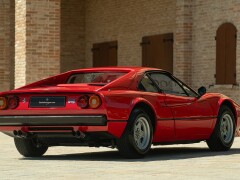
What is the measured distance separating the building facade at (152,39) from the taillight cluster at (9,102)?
28.4ft

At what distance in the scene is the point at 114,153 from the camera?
1216 centimetres

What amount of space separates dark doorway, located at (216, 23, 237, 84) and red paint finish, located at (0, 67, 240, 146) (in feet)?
25.2

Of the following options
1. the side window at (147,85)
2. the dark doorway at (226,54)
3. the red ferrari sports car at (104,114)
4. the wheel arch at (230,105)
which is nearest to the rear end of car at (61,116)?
the red ferrari sports car at (104,114)

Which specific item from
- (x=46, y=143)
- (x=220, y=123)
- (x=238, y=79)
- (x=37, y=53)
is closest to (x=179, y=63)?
(x=238, y=79)

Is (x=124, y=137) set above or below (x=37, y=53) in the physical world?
below

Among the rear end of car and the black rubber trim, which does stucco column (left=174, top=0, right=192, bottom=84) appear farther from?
the black rubber trim

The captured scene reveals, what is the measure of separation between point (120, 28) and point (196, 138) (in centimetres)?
1407

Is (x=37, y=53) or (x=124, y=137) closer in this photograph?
(x=124, y=137)

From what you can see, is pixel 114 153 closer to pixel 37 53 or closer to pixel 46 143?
pixel 46 143

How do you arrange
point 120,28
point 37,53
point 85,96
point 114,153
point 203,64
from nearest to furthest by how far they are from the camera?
point 85,96
point 114,153
point 37,53
point 203,64
point 120,28

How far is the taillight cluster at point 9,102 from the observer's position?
11016 millimetres

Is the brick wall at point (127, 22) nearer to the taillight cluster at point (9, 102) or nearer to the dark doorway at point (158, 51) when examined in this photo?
the dark doorway at point (158, 51)

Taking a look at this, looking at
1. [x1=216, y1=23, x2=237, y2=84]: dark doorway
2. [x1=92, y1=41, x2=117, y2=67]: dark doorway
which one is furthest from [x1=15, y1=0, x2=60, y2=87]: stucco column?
[x1=92, y1=41, x2=117, y2=67]: dark doorway

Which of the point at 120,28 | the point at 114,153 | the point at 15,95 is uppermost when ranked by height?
the point at 120,28
